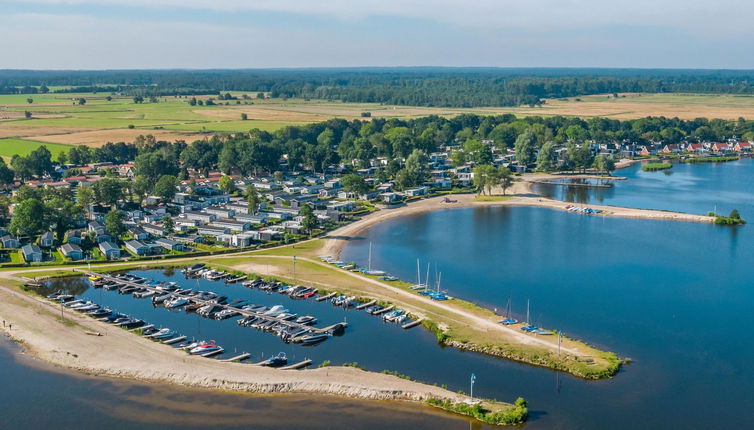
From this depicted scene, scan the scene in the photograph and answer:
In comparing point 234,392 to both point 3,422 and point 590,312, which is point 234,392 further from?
point 590,312

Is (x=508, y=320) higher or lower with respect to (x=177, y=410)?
higher

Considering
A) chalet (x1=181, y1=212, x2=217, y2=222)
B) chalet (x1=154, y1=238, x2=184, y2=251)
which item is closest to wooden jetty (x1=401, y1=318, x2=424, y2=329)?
chalet (x1=154, y1=238, x2=184, y2=251)

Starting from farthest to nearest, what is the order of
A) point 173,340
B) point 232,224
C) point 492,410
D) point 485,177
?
point 485,177, point 232,224, point 173,340, point 492,410

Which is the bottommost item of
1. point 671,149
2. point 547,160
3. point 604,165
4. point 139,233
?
point 139,233

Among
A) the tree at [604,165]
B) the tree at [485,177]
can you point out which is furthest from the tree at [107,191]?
the tree at [604,165]

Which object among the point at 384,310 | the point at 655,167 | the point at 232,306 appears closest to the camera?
the point at 384,310

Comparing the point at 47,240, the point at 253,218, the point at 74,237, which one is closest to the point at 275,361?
the point at 74,237

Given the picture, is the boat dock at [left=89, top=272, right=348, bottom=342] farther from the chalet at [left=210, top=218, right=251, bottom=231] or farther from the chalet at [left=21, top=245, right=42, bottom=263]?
the chalet at [left=210, top=218, right=251, bottom=231]

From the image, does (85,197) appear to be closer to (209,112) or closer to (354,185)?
(354,185)
